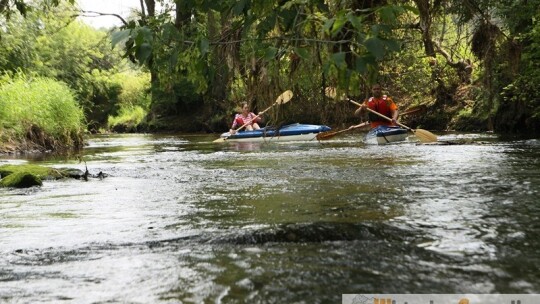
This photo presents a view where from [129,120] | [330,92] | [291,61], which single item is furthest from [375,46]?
[129,120]

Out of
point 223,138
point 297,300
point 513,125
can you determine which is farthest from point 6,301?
point 513,125

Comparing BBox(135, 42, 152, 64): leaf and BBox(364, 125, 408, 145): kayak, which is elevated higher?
BBox(135, 42, 152, 64): leaf

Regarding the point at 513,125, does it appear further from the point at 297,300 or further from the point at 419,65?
the point at 297,300

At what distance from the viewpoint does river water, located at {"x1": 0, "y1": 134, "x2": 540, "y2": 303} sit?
2.50m

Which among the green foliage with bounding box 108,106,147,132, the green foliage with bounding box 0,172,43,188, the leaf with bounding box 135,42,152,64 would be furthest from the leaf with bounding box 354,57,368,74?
the green foliage with bounding box 108,106,147,132

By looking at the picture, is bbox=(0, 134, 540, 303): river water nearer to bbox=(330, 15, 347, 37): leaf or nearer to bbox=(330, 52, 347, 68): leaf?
bbox=(330, 52, 347, 68): leaf

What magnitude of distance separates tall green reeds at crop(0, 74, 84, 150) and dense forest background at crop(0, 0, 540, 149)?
31 millimetres

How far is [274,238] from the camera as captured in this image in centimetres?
337

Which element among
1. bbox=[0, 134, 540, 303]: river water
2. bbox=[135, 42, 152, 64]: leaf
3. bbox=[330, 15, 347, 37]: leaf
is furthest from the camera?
bbox=[135, 42, 152, 64]: leaf

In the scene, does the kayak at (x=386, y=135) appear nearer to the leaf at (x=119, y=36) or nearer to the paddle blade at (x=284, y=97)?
the paddle blade at (x=284, y=97)

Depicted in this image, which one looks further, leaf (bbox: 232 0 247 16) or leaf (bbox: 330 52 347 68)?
leaf (bbox: 232 0 247 16)

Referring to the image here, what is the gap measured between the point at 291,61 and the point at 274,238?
1.40 m

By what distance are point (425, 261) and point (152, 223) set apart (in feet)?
6.68

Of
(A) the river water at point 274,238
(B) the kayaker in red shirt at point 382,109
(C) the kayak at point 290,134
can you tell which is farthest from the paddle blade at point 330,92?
(C) the kayak at point 290,134
